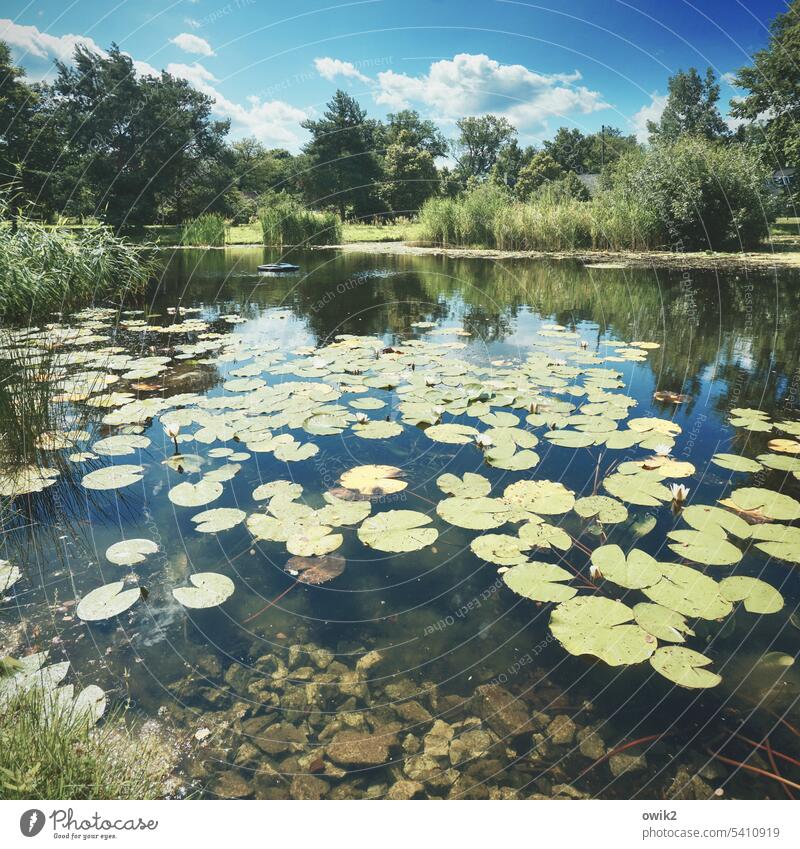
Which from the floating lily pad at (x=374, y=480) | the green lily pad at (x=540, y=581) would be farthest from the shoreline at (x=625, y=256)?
the green lily pad at (x=540, y=581)

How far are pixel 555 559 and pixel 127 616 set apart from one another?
2.08 meters

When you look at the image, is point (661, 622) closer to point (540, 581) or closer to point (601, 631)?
point (601, 631)

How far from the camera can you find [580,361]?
6.05 metres

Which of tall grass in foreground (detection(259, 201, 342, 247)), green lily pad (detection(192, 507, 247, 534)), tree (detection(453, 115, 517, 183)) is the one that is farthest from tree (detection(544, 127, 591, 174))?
green lily pad (detection(192, 507, 247, 534))

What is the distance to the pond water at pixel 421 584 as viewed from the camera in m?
1.72

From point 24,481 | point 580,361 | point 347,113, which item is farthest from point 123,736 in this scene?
point 347,113

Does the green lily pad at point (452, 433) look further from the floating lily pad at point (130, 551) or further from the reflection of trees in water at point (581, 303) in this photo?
the reflection of trees in water at point (581, 303)

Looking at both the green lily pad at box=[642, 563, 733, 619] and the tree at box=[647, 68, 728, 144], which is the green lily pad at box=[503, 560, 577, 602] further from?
the tree at box=[647, 68, 728, 144]

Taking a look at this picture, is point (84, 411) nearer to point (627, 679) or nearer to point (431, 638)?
point (431, 638)

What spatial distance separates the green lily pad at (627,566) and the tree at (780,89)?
92.0 ft

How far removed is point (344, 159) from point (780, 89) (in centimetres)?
2251

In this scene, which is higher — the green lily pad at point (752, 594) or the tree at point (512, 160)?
the tree at point (512, 160)

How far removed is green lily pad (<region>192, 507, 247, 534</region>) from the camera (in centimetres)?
287

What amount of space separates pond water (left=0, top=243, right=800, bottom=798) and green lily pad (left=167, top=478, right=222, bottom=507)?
0.21 ft
